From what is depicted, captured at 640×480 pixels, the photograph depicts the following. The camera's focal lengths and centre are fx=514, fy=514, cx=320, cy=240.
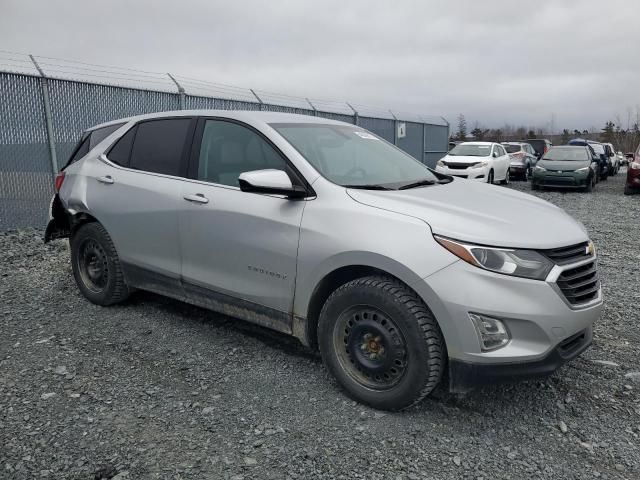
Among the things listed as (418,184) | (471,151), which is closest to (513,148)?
(471,151)

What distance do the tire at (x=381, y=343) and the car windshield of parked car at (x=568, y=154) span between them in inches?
647

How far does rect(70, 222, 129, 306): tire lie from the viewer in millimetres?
4387

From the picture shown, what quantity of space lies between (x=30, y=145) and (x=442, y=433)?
7525 millimetres

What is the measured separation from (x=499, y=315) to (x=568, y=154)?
16.9 m

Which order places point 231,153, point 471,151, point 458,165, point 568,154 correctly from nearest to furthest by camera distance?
1. point 231,153
2. point 458,165
3. point 568,154
4. point 471,151

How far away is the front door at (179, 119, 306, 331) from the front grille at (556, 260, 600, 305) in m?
1.51

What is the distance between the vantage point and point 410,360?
108 inches

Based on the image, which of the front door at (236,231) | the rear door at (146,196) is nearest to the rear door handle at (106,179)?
the rear door at (146,196)

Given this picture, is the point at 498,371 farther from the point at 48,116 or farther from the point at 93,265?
the point at 48,116

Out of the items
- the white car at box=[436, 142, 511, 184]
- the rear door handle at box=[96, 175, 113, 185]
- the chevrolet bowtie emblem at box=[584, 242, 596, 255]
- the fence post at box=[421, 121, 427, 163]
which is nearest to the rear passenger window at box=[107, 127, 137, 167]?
the rear door handle at box=[96, 175, 113, 185]

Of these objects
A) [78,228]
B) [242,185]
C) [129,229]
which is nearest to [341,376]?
[242,185]

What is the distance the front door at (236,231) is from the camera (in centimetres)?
322

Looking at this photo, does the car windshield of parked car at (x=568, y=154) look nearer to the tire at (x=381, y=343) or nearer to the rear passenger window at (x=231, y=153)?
the rear passenger window at (x=231, y=153)

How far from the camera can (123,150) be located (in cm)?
443
